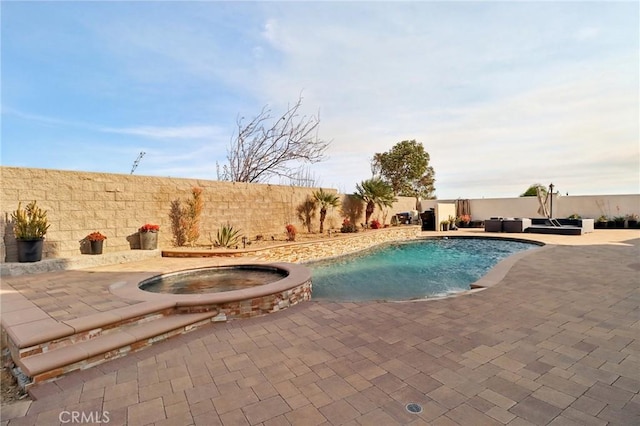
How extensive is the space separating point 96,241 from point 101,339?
5174mm

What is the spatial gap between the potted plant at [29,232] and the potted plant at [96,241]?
36.7 inches

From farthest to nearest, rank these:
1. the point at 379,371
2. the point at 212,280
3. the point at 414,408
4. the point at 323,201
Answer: the point at 323,201 < the point at 212,280 < the point at 379,371 < the point at 414,408

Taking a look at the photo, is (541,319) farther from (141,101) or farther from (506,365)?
(141,101)

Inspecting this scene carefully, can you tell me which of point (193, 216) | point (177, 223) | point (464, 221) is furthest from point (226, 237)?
point (464, 221)

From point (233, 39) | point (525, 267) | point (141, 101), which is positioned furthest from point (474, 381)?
point (141, 101)

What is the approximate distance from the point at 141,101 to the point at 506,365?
41.5 feet

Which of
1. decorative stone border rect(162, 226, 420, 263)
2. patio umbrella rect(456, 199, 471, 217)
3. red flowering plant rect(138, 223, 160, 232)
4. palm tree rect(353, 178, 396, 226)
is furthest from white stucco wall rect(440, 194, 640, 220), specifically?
red flowering plant rect(138, 223, 160, 232)

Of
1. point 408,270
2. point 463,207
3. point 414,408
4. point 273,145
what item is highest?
point 273,145

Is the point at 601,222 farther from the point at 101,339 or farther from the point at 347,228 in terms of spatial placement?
the point at 101,339

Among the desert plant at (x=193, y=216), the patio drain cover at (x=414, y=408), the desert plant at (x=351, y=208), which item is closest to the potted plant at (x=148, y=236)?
the desert plant at (x=193, y=216)

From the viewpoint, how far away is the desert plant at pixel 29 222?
603 cm

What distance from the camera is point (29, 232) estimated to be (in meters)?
6.08

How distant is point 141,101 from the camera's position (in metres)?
10.6

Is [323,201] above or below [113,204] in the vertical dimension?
above
